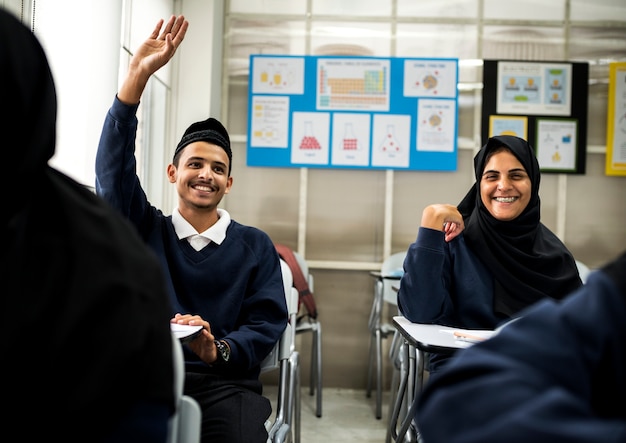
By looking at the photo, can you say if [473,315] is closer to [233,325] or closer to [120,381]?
[233,325]

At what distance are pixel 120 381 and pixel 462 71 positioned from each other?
12.2 feet

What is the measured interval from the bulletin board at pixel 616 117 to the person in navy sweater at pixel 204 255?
2954mm

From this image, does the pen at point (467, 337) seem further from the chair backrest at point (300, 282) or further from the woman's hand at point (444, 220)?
the chair backrest at point (300, 282)

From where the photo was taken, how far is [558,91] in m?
3.88

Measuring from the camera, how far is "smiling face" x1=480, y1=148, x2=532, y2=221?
2.12m

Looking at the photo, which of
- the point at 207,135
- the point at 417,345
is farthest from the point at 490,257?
the point at 207,135

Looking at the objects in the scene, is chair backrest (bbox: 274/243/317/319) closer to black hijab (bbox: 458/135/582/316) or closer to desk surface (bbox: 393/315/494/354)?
black hijab (bbox: 458/135/582/316)

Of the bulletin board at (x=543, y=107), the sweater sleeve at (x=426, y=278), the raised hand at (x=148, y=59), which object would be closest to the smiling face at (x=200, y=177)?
the raised hand at (x=148, y=59)

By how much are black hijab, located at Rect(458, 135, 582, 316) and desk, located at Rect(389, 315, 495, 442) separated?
310 mm

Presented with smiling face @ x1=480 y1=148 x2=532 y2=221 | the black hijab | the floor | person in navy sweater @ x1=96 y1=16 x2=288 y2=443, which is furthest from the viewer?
the floor

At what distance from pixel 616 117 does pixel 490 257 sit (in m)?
2.48

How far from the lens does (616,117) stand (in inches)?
152

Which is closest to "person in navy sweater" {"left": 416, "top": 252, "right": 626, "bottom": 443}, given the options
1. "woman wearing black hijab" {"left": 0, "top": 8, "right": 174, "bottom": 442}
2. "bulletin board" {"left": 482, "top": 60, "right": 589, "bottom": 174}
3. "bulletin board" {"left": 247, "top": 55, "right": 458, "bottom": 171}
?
"woman wearing black hijab" {"left": 0, "top": 8, "right": 174, "bottom": 442}

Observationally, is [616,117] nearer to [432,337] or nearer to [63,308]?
[432,337]
